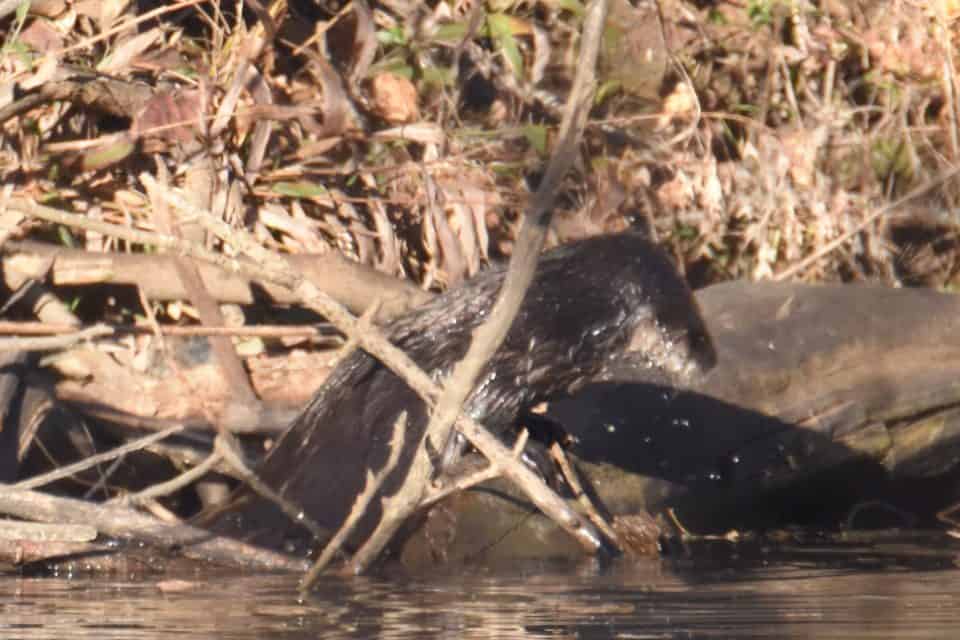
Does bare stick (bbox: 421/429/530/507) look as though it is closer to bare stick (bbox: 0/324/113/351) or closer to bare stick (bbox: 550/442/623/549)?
bare stick (bbox: 550/442/623/549)

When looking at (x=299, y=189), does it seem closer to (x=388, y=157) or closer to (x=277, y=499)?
(x=388, y=157)

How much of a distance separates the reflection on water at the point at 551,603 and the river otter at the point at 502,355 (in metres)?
0.38

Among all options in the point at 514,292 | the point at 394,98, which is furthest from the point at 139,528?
the point at 394,98

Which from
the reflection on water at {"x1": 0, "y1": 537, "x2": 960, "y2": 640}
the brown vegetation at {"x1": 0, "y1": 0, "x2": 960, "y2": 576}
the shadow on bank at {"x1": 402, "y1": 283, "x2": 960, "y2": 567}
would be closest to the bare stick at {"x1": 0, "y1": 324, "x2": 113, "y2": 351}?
the brown vegetation at {"x1": 0, "y1": 0, "x2": 960, "y2": 576}

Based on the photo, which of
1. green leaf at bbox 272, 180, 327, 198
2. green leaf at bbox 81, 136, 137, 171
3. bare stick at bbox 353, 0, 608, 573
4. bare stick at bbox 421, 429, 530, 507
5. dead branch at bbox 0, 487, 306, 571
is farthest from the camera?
green leaf at bbox 272, 180, 327, 198

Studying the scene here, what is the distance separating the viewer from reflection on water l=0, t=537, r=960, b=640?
9.09ft

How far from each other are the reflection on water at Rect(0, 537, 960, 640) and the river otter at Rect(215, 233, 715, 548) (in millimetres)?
376

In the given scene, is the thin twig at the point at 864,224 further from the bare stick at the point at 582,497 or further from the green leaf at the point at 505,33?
the bare stick at the point at 582,497

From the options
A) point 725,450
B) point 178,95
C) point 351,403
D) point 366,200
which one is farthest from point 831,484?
point 178,95

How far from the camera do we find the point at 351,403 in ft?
13.0

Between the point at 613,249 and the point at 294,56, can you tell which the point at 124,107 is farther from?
the point at 613,249

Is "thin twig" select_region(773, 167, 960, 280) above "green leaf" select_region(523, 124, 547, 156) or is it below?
below

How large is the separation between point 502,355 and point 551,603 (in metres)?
0.92

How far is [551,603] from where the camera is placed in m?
3.14
